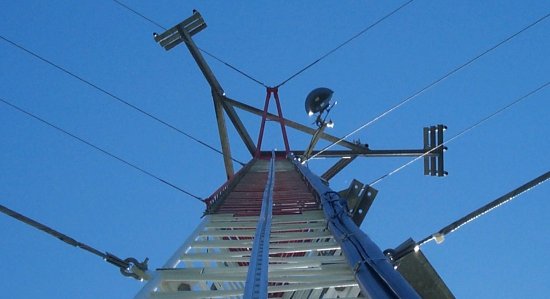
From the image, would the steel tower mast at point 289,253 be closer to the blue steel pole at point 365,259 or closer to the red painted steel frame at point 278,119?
the blue steel pole at point 365,259

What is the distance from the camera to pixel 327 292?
4.49 metres

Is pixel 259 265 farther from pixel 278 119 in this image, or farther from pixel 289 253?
pixel 278 119

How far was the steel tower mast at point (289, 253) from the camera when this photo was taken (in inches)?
126

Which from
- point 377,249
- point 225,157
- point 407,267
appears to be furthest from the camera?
point 225,157

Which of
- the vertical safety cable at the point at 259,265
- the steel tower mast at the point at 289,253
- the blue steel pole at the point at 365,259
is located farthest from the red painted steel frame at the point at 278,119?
the vertical safety cable at the point at 259,265

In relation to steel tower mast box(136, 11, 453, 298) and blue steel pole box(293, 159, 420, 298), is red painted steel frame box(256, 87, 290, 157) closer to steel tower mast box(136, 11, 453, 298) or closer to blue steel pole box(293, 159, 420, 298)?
steel tower mast box(136, 11, 453, 298)

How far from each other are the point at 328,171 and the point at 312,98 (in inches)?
121

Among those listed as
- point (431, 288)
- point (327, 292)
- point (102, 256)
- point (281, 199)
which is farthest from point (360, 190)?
point (102, 256)

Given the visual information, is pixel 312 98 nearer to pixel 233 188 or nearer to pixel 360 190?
pixel 233 188

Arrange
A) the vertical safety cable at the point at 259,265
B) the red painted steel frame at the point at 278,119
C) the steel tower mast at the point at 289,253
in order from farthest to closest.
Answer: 1. the red painted steel frame at the point at 278,119
2. the steel tower mast at the point at 289,253
3. the vertical safety cable at the point at 259,265

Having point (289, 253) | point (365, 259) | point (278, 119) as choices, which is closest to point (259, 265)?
point (365, 259)

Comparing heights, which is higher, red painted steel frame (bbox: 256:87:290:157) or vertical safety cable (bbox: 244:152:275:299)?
red painted steel frame (bbox: 256:87:290:157)

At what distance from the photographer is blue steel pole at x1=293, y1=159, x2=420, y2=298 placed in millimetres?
2656

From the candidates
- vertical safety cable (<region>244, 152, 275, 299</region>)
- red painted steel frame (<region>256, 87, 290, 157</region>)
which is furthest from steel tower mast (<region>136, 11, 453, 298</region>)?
red painted steel frame (<region>256, 87, 290, 157</region>)
